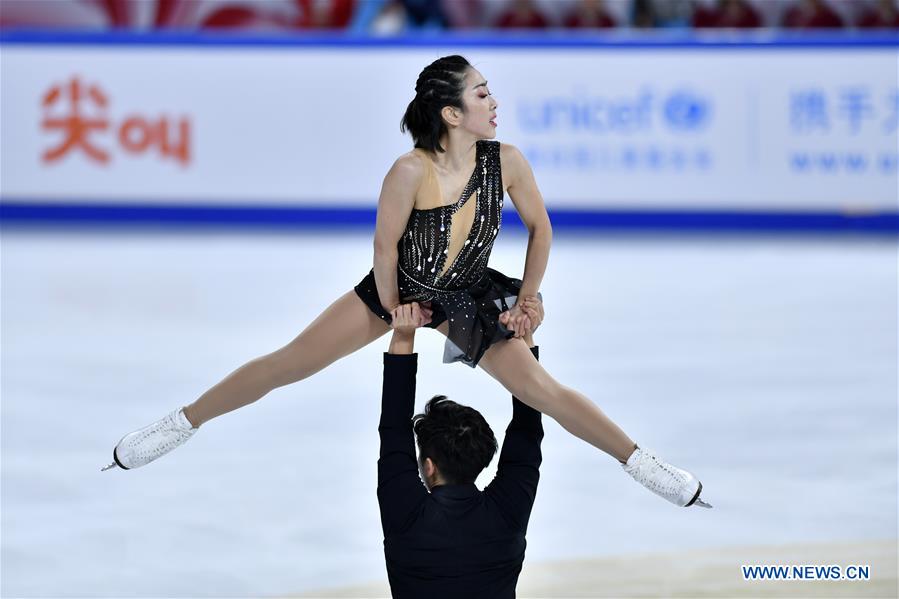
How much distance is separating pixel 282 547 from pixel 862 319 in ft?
12.3

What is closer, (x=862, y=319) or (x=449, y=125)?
(x=449, y=125)

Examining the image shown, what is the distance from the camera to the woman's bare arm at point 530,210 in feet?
9.91

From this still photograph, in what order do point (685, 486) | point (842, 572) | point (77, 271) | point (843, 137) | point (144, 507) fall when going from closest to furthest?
point (685, 486) < point (842, 572) < point (144, 507) < point (77, 271) < point (843, 137)

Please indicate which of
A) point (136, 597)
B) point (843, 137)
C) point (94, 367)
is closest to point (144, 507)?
point (136, 597)

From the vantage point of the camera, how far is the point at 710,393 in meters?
4.73

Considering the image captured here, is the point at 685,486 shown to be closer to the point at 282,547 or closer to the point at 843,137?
the point at 282,547

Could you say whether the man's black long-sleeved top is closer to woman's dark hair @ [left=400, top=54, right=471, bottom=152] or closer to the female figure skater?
the female figure skater

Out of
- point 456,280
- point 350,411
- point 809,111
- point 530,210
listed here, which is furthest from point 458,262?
point 809,111

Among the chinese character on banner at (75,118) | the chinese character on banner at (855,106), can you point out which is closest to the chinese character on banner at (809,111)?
the chinese character on banner at (855,106)

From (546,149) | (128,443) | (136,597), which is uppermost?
(546,149)

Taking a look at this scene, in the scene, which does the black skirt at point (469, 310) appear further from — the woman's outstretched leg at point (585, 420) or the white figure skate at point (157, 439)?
the white figure skate at point (157, 439)

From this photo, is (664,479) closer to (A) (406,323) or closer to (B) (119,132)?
(A) (406,323)

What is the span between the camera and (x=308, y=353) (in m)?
3.05

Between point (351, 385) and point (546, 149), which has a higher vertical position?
point (546, 149)
